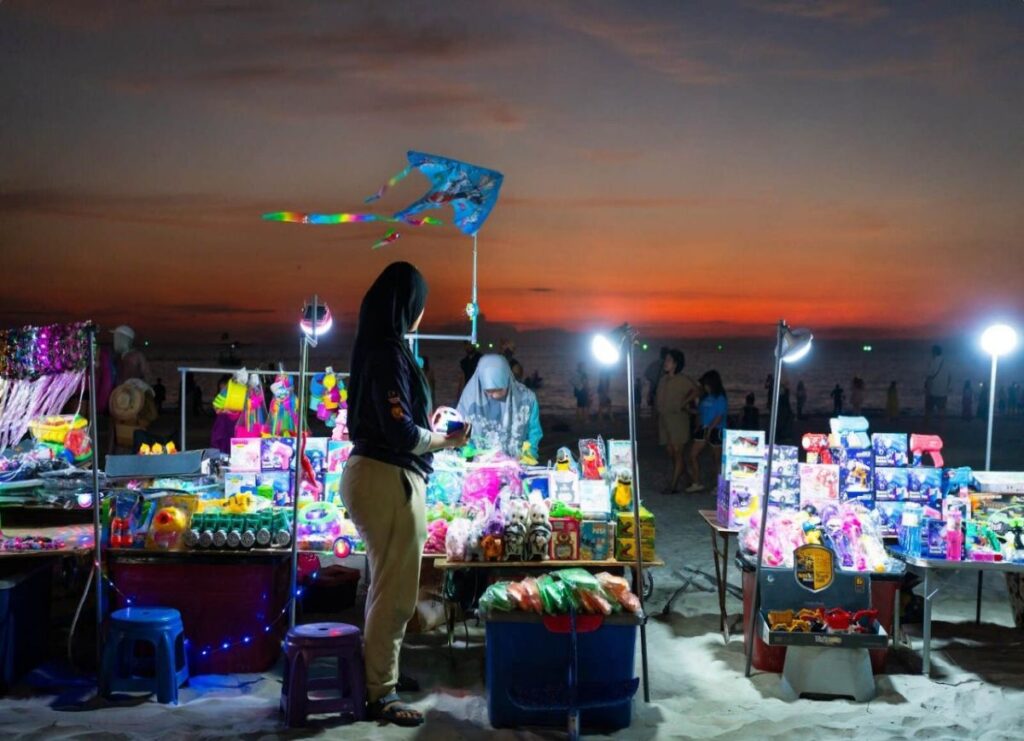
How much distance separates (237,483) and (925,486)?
4.12m

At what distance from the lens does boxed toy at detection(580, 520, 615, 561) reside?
4.84m

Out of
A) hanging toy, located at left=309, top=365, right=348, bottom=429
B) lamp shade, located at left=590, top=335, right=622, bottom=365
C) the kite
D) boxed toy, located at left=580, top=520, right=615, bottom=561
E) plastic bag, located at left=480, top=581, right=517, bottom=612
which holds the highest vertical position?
the kite

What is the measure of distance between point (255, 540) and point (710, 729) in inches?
97.9

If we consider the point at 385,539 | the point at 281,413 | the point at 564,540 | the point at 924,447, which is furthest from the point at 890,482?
the point at 281,413

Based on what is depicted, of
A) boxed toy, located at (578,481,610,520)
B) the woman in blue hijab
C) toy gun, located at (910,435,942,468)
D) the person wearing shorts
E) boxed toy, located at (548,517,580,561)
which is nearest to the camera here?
boxed toy, located at (548,517,580,561)

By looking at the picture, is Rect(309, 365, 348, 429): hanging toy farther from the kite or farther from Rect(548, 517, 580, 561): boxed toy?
Rect(548, 517, 580, 561): boxed toy

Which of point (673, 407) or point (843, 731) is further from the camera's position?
point (673, 407)

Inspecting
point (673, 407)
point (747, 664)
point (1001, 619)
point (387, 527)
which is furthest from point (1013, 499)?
point (673, 407)

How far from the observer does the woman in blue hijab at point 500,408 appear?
6.56 m

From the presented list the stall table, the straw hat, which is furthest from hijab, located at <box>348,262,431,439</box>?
the straw hat

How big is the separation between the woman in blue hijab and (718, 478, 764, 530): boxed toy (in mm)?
1536

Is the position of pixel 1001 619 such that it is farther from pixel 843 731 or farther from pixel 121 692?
pixel 121 692

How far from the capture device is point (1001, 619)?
20.0 ft

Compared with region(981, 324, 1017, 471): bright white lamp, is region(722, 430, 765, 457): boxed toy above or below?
below
